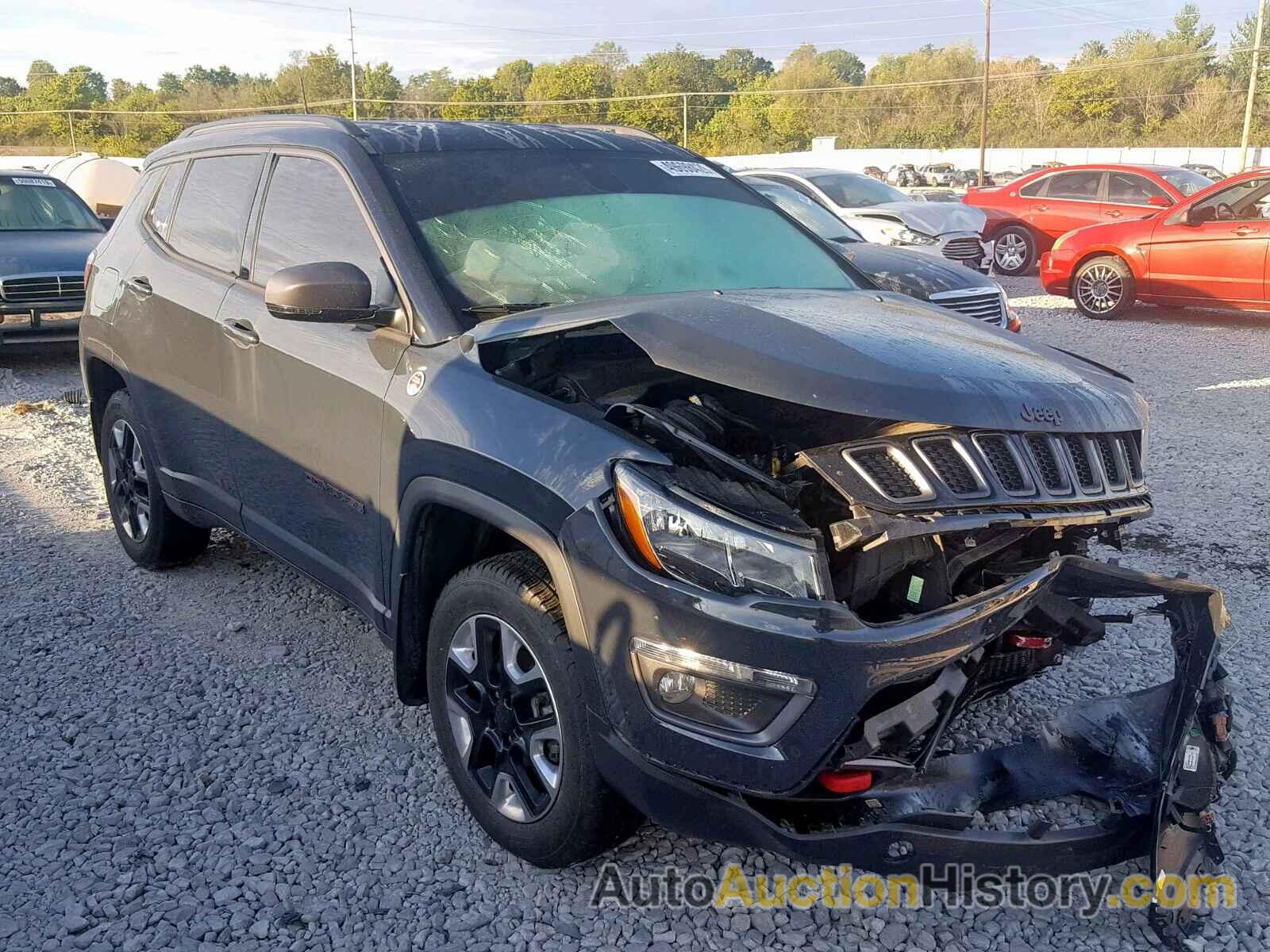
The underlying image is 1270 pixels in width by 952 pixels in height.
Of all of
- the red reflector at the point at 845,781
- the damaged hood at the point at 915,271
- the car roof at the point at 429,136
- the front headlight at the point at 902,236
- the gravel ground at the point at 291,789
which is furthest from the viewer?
the front headlight at the point at 902,236

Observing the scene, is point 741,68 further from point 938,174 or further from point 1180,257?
point 1180,257

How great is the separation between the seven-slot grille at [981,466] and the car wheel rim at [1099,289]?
10.5m

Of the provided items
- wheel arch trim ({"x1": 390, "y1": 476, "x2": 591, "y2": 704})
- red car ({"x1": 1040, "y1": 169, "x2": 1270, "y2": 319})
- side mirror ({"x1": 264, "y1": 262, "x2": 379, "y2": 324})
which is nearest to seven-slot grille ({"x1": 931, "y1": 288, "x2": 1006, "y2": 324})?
red car ({"x1": 1040, "y1": 169, "x2": 1270, "y2": 319})

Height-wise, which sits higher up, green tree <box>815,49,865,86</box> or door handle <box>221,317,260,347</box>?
green tree <box>815,49,865,86</box>

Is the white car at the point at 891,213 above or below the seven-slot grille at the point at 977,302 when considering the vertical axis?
above

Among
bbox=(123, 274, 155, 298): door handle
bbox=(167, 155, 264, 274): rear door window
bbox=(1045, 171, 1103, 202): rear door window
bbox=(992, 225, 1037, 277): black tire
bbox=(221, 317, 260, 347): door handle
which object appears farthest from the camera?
bbox=(992, 225, 1037, 277): black tire

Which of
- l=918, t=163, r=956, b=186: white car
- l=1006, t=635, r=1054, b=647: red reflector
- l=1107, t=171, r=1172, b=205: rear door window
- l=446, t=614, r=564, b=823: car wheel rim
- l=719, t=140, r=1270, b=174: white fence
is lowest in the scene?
l=446, t=614, r=564, b=823: car wheel rim

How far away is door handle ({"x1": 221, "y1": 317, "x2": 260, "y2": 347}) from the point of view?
12.5 feet

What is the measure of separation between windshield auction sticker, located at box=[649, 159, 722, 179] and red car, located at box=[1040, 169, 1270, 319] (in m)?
8.83

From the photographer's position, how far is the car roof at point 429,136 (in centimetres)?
370

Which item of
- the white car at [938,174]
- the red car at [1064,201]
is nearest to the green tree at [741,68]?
the white car at [938,174]

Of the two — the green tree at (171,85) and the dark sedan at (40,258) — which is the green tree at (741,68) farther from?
the dark sedan at (40,258)

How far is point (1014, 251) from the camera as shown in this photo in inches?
643

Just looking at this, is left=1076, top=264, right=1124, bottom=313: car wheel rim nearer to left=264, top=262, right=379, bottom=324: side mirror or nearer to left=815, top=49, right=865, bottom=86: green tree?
left=264, top=262, right=379, bottom=324: side mirror
